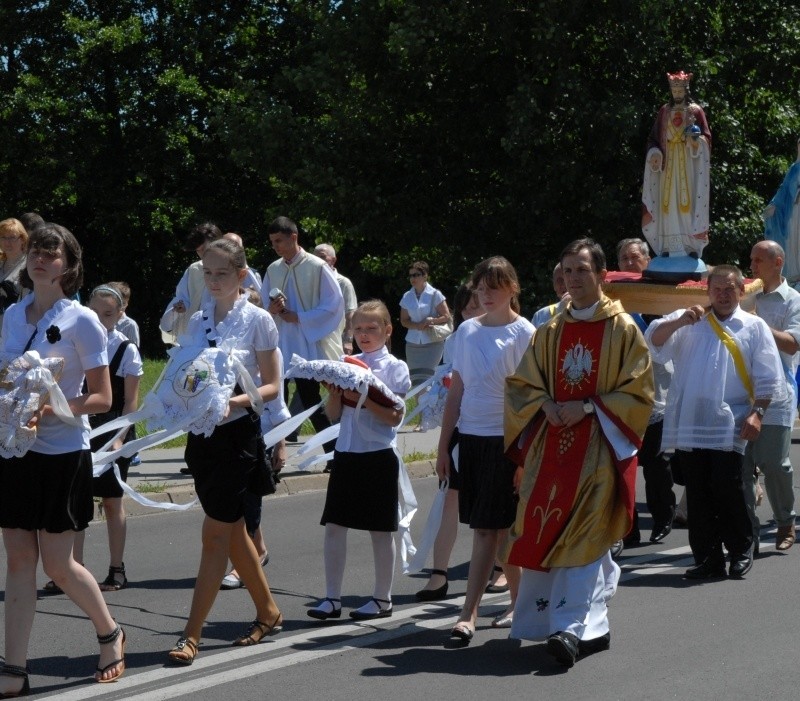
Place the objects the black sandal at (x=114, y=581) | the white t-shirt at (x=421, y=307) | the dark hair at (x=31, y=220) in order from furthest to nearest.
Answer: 1. the white t-shirt at (x=421, y=307)
2. the dark hair at (x=31, y=220)
3. the black sandal at (x=114, y=581)

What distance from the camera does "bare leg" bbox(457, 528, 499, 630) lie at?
6.71 meters

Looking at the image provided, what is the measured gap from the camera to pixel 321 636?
22.6 ft

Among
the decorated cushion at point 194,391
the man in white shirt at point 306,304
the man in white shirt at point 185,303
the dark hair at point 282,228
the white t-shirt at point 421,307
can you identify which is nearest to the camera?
the decorated cushion at point 194,391

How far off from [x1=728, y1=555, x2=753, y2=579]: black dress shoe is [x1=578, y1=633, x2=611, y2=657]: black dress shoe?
2032 millimetres

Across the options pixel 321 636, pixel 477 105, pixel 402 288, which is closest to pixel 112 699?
pixel 321 636

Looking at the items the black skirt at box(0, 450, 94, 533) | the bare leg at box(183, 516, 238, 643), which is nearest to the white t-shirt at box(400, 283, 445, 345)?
the bare leg at box(183, 516, 238, 643)

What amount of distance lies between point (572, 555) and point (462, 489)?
0.81 metres

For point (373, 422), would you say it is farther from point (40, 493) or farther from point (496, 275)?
point (40, 493)

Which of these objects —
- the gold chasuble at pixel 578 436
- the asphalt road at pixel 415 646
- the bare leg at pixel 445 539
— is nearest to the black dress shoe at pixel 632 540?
the asphalt road at pixel 415 646

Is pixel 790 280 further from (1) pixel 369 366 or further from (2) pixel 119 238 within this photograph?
(2) pixel 119 238

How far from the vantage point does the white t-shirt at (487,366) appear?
22.8 feet

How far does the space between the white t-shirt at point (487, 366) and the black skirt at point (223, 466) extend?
3.92 ft

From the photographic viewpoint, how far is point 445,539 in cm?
799

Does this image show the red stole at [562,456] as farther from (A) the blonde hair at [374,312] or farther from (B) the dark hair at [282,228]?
(B) the dark hair at [282,228]
